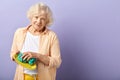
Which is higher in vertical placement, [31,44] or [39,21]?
[39,21]

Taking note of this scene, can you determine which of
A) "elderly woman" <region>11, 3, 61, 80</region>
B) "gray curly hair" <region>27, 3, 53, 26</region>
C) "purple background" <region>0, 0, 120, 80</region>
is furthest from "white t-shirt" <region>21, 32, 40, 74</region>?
"purple background" <region>0, 0, 120, 80</region>

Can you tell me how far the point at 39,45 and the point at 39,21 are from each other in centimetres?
15

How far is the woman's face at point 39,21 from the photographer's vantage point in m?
1.50

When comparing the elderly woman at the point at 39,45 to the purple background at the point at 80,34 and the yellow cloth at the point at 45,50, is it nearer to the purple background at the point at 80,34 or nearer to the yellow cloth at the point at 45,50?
the yellow cloth at the point at 45,50

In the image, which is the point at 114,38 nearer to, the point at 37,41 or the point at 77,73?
the point at 77,73

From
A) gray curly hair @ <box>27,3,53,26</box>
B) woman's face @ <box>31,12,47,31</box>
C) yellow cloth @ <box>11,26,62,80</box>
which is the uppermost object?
gray curly hair @ <box>27,3,53,26</box>

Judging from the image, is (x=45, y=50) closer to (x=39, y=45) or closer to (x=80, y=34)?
(x=39, y=45)

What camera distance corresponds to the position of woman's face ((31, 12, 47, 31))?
1.50 metres

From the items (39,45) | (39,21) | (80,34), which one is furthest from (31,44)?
(80,34)

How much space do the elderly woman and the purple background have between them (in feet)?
0.90

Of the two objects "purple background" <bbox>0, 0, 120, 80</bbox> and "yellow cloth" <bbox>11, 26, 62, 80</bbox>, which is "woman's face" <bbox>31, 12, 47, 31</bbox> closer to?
"yellow cloth" <bbox>11, 26, 62, 80</bbox>

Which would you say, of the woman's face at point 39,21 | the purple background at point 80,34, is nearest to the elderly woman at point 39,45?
the woman's face at point 39,21

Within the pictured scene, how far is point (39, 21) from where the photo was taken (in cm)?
150

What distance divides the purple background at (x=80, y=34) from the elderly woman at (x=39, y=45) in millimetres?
273
